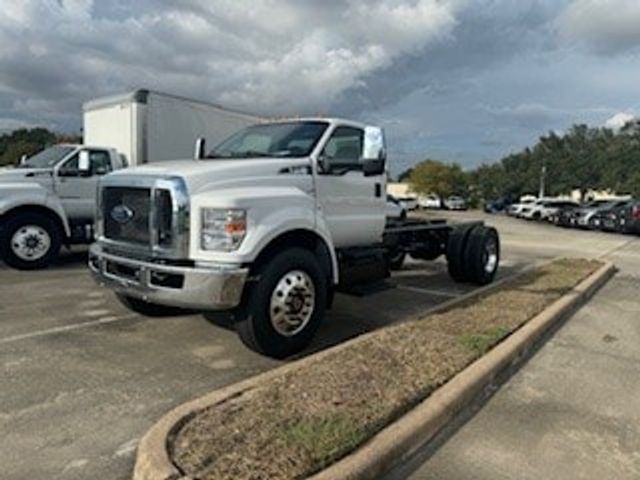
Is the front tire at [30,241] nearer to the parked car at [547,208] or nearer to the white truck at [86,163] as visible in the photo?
the white truck at [86,163]

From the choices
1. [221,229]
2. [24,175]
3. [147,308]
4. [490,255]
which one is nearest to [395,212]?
[490,255]

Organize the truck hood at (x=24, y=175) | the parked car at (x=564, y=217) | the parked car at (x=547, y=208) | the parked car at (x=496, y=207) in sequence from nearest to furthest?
the truck hood at (x=24, y=175) → the parked car at (x=564, y=217) → the parked car at (x=547, y=208) → the parked car at (x=496, y=207)

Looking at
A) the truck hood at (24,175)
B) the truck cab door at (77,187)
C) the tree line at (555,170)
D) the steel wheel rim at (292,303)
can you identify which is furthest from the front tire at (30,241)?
the tree line at (555,170)

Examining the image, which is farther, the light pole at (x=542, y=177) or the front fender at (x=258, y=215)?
the light pole at (x=542, y=177)

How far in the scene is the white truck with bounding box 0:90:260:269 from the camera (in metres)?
10.1

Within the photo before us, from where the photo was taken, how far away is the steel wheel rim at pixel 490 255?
991cm

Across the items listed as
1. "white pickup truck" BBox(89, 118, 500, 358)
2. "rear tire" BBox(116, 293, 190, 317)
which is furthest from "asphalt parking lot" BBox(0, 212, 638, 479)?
"white pickup truck" BBox(89, 118, 500, 358)

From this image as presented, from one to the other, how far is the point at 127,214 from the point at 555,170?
3250 inches

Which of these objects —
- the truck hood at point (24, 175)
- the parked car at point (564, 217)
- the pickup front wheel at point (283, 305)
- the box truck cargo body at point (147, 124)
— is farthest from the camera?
the parked car at point (564, 217)

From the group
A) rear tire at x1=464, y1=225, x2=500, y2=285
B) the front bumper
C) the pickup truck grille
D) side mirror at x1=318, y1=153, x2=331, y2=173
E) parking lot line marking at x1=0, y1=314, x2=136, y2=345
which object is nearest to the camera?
the front bumper

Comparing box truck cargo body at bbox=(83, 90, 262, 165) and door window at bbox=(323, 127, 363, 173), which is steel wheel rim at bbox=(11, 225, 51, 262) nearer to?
box truck cargo body at bbox=(83, 90, 262, 165)

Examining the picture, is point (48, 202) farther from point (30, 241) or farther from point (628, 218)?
point (628, 218)

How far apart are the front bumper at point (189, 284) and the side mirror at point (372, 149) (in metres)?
2.07

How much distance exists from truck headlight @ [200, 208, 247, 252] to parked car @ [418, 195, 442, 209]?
59.1 m
